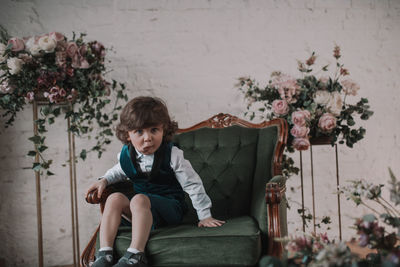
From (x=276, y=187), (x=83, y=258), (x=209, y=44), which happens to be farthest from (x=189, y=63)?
(x=83, y=258)

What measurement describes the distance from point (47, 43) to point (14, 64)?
0.24 metres

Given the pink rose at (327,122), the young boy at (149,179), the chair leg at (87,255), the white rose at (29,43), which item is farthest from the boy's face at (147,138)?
the pink rose at (327,122)

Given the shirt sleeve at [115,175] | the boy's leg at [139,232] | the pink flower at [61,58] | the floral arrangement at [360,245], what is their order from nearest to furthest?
the floral arrangement at [360,245] < the boy's leg at [139,232] < the shirt sleeve at [115,175] < the pink flower at [61,58]

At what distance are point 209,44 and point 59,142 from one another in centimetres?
145

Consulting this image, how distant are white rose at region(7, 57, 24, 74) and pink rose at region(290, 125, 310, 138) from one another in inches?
69.3

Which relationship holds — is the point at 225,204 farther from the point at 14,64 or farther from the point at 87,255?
the point at 14,64

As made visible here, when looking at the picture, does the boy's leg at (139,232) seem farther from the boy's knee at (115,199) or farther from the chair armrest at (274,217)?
the chair armrest at (274,217)

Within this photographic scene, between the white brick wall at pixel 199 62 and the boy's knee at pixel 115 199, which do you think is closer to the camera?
the boy's knee at pixel 115 199

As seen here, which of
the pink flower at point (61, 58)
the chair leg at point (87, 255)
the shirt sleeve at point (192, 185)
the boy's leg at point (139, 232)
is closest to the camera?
the boy's leg at point (139, 232)

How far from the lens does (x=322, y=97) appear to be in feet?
7.46

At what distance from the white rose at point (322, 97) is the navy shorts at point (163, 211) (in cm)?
113

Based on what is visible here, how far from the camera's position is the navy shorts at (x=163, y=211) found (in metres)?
1.82

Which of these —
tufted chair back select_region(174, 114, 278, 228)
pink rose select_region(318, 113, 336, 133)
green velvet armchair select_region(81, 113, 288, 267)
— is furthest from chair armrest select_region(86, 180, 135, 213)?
pink rose select_region(318, 113, 336, 133)

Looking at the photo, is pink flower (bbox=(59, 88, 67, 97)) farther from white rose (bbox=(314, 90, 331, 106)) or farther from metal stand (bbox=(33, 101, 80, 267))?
white rose (bbox=(314, 90, 331, 106))
